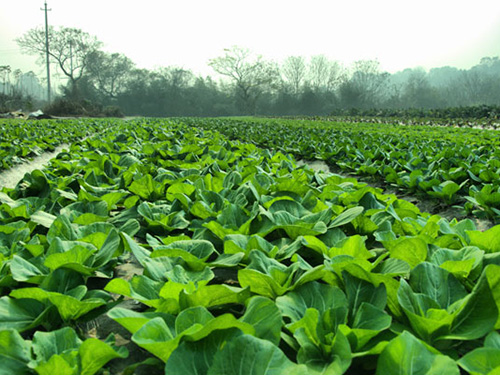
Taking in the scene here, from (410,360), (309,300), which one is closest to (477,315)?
(410,360)

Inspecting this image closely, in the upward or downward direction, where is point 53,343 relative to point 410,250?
downward

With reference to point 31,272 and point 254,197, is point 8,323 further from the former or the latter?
point 254,197

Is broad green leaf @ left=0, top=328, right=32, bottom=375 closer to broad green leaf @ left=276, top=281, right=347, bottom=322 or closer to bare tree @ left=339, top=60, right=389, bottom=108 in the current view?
broad green leaf @ left=276, top=281, right=347, bottom=322

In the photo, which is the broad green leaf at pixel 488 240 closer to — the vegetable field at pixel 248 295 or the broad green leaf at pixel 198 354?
the vegetable field at pixel 248 295

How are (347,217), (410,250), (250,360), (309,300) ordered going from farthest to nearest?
(347,217)
(410,250)
(309,300)
(250,360)

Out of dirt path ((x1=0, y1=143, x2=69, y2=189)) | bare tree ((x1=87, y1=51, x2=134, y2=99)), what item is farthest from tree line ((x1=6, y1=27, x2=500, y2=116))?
dirt path ((x1=0, y1=143, x2=69, y2=189))

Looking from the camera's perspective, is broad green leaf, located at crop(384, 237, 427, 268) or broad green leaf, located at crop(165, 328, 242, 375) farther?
broad green leaf, located at crop(384, 237, 427, 268)

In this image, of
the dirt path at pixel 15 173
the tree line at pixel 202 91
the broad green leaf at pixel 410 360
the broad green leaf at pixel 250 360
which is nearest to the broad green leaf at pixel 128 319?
the broad green leaf at pixel 250 360

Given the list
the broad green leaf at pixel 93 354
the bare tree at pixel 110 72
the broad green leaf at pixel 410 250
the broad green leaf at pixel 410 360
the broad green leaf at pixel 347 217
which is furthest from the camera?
the bare tree at pixel 110 72

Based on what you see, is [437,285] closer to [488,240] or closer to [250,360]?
[488,240]

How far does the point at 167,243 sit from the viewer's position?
60.4 inches

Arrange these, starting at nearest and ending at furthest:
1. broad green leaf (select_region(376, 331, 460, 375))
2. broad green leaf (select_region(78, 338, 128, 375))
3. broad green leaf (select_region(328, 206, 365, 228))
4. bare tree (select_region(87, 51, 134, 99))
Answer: broad green leaf (select_region(376, 331, 460, 375)) < broad green leaf (select_region(78, 338, 128, 375)) < broad green leaf (select_region(328, 206, 365, 228)) < bare tree (select_region(87, 51, 134, 99))

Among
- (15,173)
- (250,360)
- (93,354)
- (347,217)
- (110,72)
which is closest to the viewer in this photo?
(250,360)

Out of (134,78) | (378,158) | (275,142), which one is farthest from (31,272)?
(134,78)
